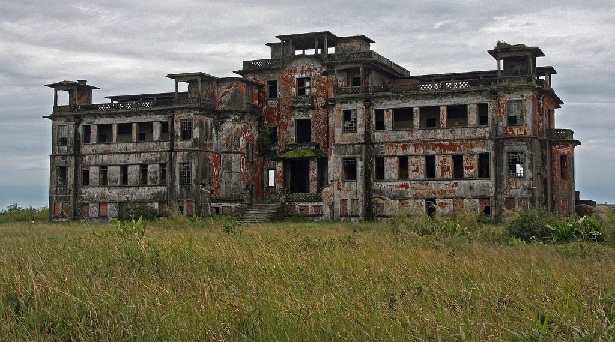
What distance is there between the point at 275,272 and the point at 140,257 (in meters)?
3.36

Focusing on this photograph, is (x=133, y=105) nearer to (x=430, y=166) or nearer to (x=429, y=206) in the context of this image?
(x=430, y=166)

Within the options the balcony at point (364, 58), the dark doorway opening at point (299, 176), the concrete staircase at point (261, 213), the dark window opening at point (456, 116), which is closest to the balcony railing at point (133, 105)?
the dark doorway opening at point (299, 176)

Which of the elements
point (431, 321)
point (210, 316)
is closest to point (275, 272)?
point (210, 316)

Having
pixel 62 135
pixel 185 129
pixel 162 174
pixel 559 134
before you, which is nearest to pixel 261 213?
pixel 185 129

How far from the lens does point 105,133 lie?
164 ft

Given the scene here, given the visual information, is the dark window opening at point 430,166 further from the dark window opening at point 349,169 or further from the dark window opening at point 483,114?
the dark window opening at point 349,169

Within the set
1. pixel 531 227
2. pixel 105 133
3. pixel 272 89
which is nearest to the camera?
pixel 531 227

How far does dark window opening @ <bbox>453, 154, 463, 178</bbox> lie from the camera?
4006 cm

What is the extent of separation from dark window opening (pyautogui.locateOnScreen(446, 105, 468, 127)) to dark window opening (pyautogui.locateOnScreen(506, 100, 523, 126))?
3645 millimetres

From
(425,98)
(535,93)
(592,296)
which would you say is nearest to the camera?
(592,296)

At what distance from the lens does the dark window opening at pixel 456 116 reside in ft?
135

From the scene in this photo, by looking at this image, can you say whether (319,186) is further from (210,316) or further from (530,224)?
(210,316)

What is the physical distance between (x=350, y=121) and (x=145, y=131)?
16938mm

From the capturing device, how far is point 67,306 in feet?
29.6
